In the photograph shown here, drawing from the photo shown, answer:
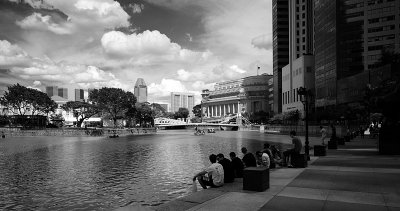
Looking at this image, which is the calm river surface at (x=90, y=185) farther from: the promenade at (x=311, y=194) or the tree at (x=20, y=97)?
the tree at (x=20, y=97)

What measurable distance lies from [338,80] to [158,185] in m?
108

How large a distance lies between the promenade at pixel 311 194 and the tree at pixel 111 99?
9660 cm

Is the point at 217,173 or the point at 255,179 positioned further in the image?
the point at 217,173

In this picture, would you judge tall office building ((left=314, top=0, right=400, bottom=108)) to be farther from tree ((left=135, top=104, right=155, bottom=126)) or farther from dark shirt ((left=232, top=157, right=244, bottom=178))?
dark shirt ((left=232, top=157, right=244, bottom=178))

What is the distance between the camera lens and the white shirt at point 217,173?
1439 cm

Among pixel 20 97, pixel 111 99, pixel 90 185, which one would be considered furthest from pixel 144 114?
pixel 90 185

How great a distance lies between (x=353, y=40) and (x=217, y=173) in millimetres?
111845

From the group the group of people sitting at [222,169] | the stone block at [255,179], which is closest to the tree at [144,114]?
the group of people sitting at [222,169]

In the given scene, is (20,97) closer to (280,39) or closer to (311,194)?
(311,194)

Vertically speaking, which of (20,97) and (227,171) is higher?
(20,97)

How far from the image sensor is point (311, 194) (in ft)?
41.1

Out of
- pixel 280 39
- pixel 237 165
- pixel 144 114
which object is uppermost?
pixel 280 39

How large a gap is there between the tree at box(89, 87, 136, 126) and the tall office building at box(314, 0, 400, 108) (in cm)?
6767

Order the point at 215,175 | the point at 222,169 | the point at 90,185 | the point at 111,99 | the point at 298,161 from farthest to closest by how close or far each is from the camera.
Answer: the point at 111,99
the point at 298,161
the point at 90,185
the point at 222,169
the point at 215,175
